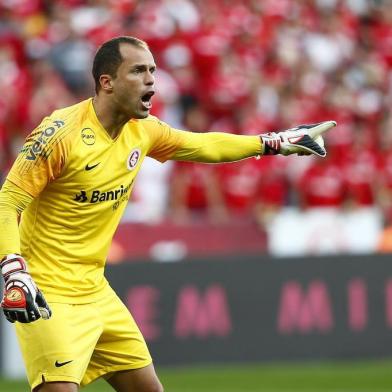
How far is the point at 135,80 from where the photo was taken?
607 centimetres

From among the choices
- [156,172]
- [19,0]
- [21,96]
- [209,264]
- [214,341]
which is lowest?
[214,341]

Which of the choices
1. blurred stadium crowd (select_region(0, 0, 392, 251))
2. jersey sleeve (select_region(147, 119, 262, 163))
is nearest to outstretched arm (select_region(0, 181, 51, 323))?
jersey sleeve (select_region(147, 119, 262, 163))

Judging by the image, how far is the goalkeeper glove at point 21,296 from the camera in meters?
5.61

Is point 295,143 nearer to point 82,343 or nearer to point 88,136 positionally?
point 88,136

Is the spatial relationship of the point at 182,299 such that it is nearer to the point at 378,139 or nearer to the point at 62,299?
the point at 378,139

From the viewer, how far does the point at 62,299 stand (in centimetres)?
616

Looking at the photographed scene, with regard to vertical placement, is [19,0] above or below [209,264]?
above

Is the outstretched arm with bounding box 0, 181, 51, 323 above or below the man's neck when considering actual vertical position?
below

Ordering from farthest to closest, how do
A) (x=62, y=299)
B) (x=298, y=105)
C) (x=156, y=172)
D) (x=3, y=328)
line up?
(x=298, y=105), (x=156, y=172), (x=3, y=328), (x=62, y=299)

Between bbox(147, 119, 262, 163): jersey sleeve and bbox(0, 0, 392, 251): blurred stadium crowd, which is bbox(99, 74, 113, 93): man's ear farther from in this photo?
bbox(0, 0, 392, 251): blurred stadium crowd

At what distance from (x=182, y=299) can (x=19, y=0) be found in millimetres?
5381

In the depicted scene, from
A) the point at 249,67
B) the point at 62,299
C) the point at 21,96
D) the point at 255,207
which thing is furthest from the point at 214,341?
the point at 62,299

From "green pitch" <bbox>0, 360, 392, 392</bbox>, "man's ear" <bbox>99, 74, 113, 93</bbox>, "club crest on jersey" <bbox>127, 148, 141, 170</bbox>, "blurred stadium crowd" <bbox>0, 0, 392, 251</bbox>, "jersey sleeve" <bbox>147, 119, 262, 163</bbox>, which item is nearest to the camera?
"man's ear" <bbox>99, 74, 113, 93</bbox>

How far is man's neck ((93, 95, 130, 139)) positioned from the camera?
6.18m
